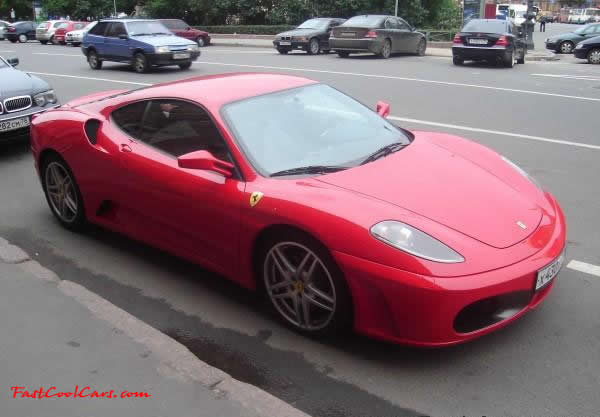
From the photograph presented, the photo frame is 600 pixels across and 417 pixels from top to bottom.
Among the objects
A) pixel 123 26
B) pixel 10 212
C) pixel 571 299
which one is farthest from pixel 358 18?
pixel 571 299

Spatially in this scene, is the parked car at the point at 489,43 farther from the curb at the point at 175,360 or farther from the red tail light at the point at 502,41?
the curb at the point at 175,360

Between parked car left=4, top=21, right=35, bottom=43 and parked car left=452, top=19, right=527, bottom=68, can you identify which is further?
parked car left=4, top=21, right=35, bottom=43

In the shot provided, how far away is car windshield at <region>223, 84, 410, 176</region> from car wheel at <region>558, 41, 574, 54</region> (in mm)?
23799

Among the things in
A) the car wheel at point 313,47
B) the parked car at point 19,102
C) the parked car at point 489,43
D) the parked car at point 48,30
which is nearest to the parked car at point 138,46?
the car wheel at point 313,47

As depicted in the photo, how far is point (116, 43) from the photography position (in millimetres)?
19047

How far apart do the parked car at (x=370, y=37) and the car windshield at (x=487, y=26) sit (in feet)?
10.1

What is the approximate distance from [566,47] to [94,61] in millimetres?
18195

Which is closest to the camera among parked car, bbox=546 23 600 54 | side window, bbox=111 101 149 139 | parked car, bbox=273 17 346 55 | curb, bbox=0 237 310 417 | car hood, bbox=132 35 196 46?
curb, bbox=0 237 310 417

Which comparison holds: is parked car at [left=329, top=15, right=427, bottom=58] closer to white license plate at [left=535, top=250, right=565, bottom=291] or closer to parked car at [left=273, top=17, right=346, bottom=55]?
parked car at [left=273, top=17, right=346, bottom=55]

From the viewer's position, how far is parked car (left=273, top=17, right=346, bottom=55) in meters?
23.9

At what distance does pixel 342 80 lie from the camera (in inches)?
595

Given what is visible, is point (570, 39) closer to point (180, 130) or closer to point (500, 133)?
point (500, 133)

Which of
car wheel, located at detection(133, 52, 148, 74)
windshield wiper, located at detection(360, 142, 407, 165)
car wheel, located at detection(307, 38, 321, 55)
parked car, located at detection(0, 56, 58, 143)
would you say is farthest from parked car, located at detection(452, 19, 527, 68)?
windshield wiper, located at detection(360, 142, 407, 165)

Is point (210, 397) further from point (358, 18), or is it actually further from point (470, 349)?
point (358, 18)
